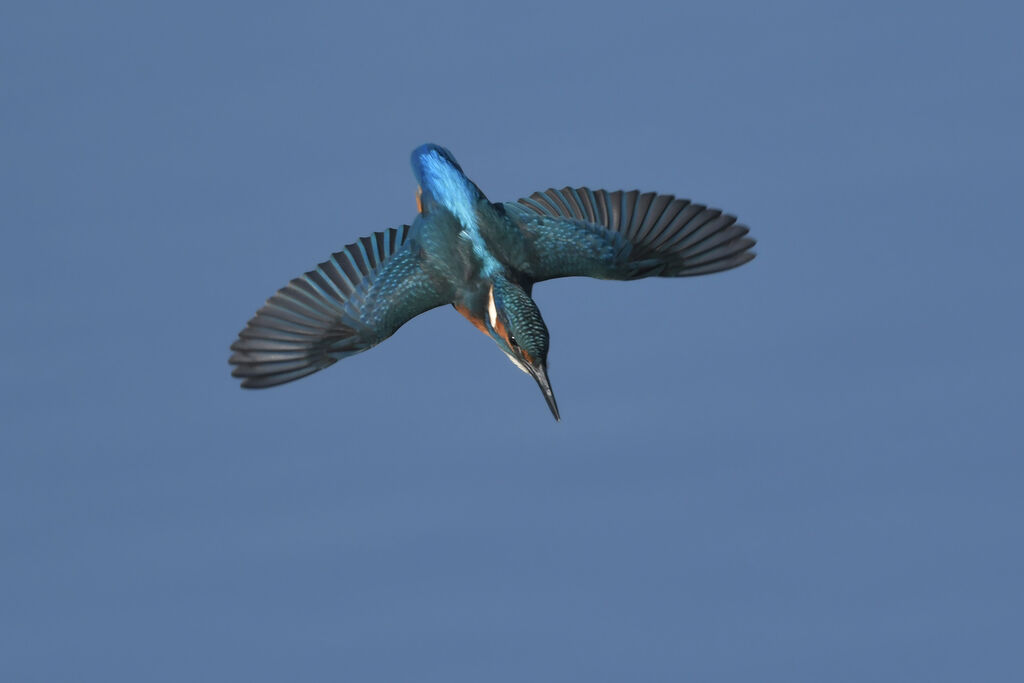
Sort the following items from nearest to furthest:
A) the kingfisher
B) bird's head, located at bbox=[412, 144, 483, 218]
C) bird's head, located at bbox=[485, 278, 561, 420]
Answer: bird's head, located at bbox=[485, 278, 561, 420] < the kingfisher < bird's head, located at bbox=[412, 144, 483, 218]

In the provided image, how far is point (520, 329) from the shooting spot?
20672mm

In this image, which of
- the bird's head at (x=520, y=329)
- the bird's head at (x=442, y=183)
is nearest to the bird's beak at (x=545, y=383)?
the bird's head at (x=520, y=329)

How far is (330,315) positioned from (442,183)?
2264 mm

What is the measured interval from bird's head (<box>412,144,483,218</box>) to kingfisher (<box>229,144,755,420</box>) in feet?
0.06

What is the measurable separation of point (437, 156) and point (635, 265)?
2.84 meters

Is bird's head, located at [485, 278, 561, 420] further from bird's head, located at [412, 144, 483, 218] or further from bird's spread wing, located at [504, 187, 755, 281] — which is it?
bird's head, located at [412, 144, 483, 218]

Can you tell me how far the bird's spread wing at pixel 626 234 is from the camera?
2245cm

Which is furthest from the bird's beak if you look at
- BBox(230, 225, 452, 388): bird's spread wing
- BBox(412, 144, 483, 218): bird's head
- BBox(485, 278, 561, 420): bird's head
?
BBox(412, 144, 483, 218): bird's head

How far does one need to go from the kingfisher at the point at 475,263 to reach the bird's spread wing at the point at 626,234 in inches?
0.5

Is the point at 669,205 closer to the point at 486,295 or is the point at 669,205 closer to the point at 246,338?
the point at 486,295

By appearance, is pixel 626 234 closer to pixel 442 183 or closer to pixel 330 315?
pixel 442 183

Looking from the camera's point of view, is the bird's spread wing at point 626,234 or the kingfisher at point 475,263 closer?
the kingfisher at point 475,263

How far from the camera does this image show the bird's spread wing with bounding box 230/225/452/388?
848 inches

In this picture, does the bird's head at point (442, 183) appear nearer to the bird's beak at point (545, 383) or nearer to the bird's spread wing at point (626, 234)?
the bird's spread wing at point (626, 234)
